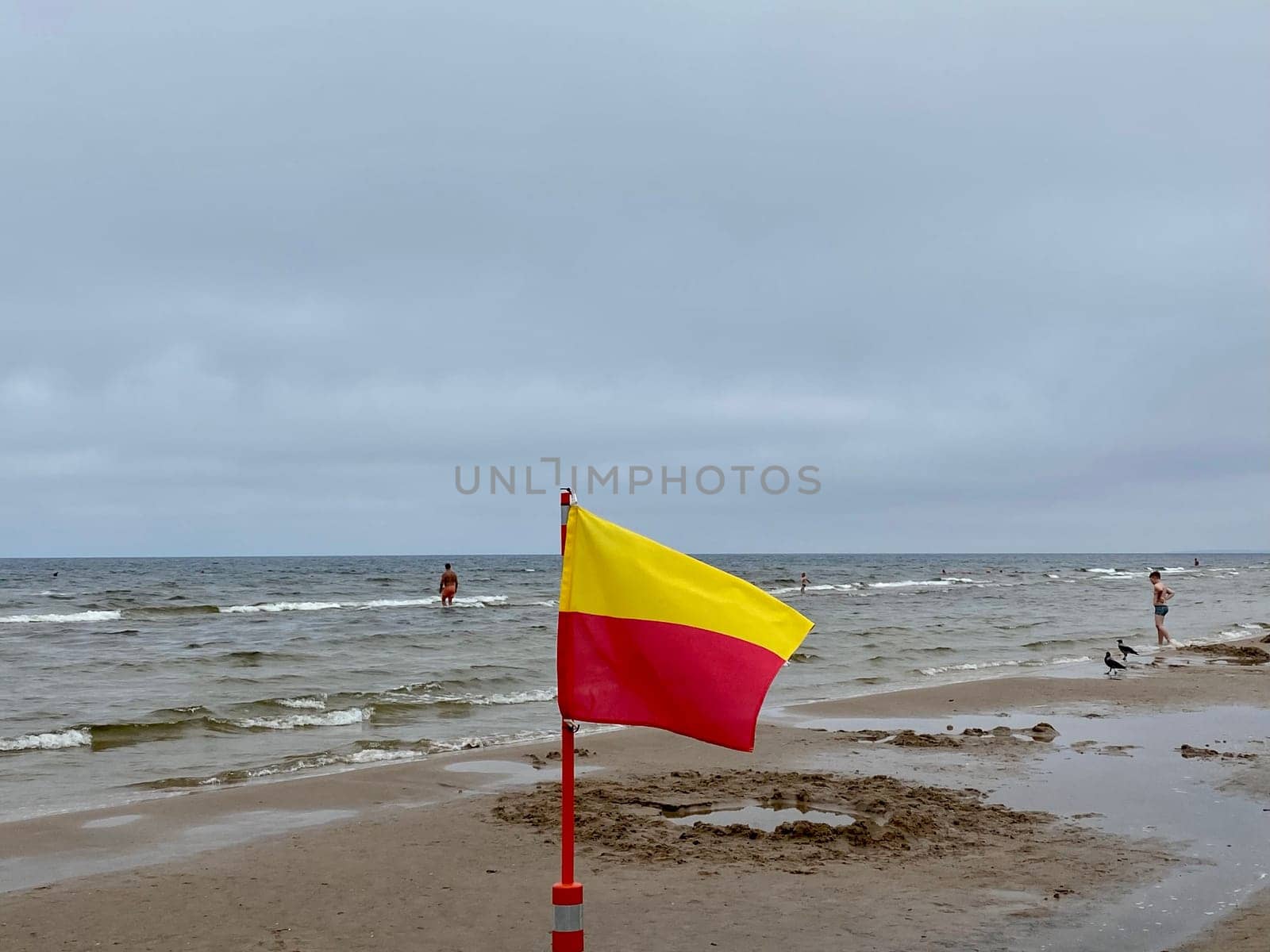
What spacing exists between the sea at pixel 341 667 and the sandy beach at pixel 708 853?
78.8 inches

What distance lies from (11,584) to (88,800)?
66.5m

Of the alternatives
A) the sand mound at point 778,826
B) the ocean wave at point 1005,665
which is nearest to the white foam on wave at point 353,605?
the ocean wave at point 1005,665

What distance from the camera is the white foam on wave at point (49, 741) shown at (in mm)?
12359

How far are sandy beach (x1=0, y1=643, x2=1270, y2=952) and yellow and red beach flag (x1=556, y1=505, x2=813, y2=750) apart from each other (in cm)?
174

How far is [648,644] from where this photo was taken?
15.1 ft

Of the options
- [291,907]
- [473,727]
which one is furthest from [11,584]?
[291,907]

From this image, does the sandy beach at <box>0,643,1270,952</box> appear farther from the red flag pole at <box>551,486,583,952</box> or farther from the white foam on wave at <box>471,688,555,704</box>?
the white foam on wave at <box>471,688,555,704</box>

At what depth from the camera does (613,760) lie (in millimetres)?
11039

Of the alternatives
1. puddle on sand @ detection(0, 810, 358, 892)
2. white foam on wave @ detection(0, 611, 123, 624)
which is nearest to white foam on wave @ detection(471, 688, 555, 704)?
puddle on sand @ detection(0, 810, 358, 892)

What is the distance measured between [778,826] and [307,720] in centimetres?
835

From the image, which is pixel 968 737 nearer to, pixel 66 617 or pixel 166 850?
pixel 166 850

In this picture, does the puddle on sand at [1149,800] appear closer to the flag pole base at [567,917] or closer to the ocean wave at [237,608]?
the flag pole base at [567,917]

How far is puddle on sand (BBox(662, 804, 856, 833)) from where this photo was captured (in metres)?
8.15

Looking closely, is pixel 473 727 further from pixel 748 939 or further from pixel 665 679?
pixel 665 679
